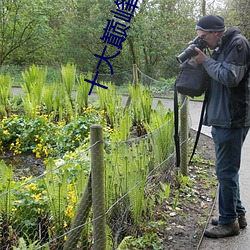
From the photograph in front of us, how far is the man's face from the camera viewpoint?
3.09 meters

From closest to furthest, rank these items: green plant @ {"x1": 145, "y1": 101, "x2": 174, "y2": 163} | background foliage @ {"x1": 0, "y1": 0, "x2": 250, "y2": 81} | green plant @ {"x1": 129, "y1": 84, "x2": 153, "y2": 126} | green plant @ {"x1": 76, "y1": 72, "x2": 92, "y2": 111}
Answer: green plant @ {"x1": 145, "y1": 101, "x2": 174, "y2": 163} → green plant @ {"x1": 129, "y1": 84, "x2": 153, "y2": 126} → green plant @ {"x1": 76, "y1": 72, "x2": 92, "y2": 111} → background foliage @ {"x1": 0, "y1": 0, "x2": 250, "y2": 81}

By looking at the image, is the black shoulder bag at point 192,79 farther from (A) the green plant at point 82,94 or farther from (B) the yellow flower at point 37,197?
(A) the green plant at point 82,94

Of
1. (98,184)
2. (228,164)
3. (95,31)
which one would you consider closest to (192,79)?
(228,164)

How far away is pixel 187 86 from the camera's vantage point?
3.23 meters

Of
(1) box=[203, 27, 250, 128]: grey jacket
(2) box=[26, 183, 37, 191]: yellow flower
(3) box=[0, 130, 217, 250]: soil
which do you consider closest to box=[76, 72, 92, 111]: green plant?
(3) box=[0, 130, 217, 250]: soil

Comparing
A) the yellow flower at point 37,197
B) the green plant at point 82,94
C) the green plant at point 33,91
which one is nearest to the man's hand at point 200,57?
the yellow flower at point 37,197

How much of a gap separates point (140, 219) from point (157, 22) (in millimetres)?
13442

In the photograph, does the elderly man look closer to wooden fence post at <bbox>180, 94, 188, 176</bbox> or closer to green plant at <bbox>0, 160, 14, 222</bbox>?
wooden fence post at <bbox>180, 94, 188, 176</bbox>

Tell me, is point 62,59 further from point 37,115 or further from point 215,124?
point 215,124

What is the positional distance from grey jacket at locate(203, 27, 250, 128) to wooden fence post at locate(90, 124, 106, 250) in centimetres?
111

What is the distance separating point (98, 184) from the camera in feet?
7.96

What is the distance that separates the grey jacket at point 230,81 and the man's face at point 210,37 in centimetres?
6

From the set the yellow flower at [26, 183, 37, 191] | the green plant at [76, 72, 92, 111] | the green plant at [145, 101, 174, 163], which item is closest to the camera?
the yellow flower at [26, 183, 37, 191]

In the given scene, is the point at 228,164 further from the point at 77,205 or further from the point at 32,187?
the point at 32,187
